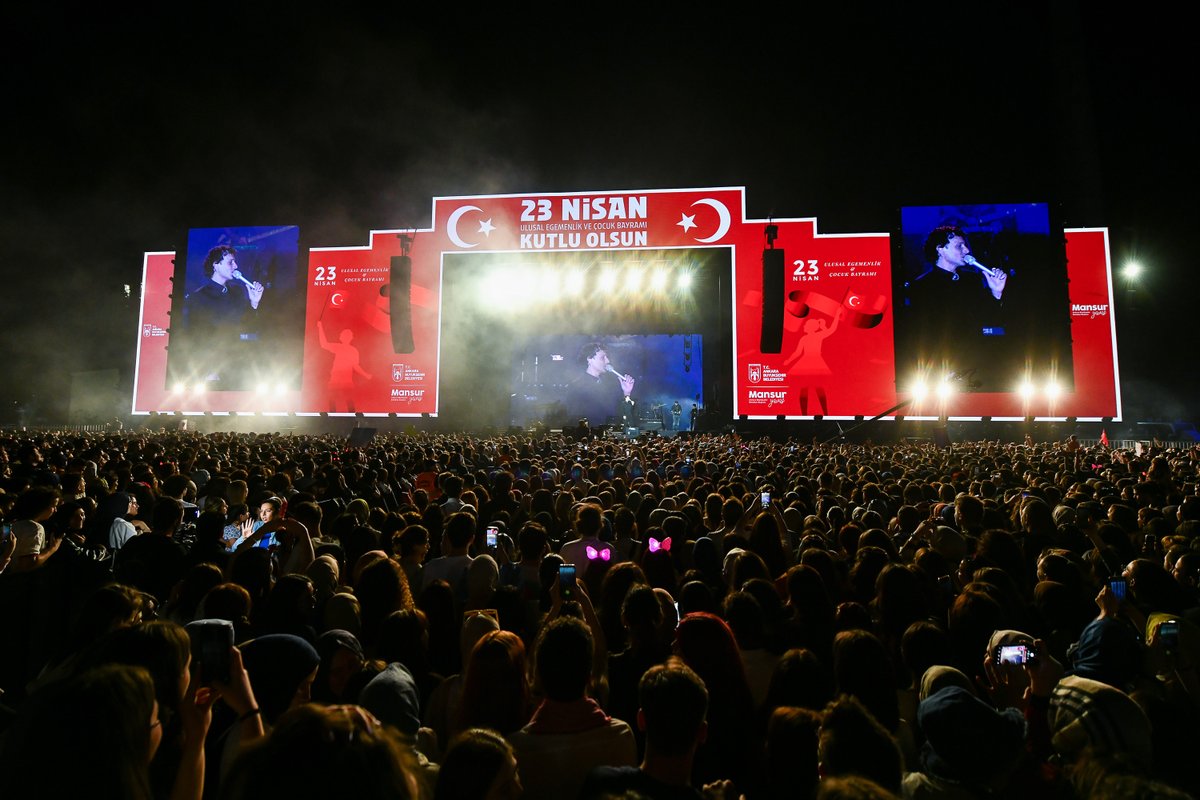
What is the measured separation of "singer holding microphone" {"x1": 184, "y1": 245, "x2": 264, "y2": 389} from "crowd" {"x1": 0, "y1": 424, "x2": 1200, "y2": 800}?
23.6 meters

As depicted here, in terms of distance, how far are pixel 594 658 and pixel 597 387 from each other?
89.9ft

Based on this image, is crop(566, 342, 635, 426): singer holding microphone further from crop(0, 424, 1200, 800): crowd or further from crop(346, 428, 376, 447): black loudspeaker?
crop(0, 424, 1200, 800): crowd

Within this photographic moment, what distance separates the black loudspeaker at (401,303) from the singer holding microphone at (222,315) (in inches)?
301

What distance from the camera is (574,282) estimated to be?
26625 mm

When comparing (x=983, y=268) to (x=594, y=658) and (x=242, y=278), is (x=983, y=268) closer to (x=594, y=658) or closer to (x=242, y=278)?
(x=594, y=658)

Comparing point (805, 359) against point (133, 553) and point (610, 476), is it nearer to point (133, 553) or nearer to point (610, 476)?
point (610, 476)

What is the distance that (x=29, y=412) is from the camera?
3316cm

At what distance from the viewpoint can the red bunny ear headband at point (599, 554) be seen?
541cm

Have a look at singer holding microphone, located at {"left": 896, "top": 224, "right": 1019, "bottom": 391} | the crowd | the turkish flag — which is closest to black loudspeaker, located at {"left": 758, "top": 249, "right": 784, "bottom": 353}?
the turkish flag

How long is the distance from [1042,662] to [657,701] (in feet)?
6.25

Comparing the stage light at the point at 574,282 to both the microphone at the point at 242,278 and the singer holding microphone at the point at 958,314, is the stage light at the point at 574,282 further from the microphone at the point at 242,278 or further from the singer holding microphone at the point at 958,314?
the microphone at the point at 242,278

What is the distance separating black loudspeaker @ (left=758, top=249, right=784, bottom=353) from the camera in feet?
74.2

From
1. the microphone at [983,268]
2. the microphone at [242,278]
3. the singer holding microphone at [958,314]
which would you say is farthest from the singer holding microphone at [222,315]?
the microphone at [983,268]

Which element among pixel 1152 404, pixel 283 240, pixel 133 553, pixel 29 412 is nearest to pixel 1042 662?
pixel 133 553
